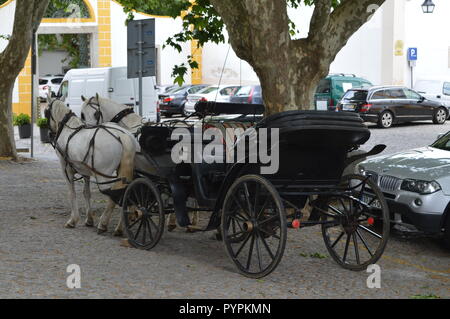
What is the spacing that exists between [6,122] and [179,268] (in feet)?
43.8

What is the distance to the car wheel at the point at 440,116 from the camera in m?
33.7

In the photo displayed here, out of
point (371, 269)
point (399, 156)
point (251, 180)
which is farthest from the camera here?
point (399, 156)

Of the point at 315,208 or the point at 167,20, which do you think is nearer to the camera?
the point at 315,208

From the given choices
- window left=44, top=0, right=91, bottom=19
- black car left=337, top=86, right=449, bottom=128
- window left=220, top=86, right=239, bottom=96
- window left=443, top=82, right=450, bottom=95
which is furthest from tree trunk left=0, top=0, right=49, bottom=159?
window left=443, top=82, right=450, bottom=95

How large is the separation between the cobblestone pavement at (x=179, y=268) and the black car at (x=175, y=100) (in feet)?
88.9

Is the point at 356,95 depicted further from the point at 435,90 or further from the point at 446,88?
the point at 435,90

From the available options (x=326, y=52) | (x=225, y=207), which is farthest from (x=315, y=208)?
(x=326, y=52)

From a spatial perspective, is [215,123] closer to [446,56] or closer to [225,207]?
[225,207]

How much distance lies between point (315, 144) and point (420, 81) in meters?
32.5

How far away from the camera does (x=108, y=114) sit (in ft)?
36.5

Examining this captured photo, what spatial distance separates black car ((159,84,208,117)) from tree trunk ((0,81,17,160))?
18593 millimetres

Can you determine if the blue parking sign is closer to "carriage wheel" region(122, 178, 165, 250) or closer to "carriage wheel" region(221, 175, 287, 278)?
"carriage wheel" region(122, 178, 165, 250)

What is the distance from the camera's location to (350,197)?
8102 mm

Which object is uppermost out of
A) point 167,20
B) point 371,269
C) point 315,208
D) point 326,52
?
point 167,20
